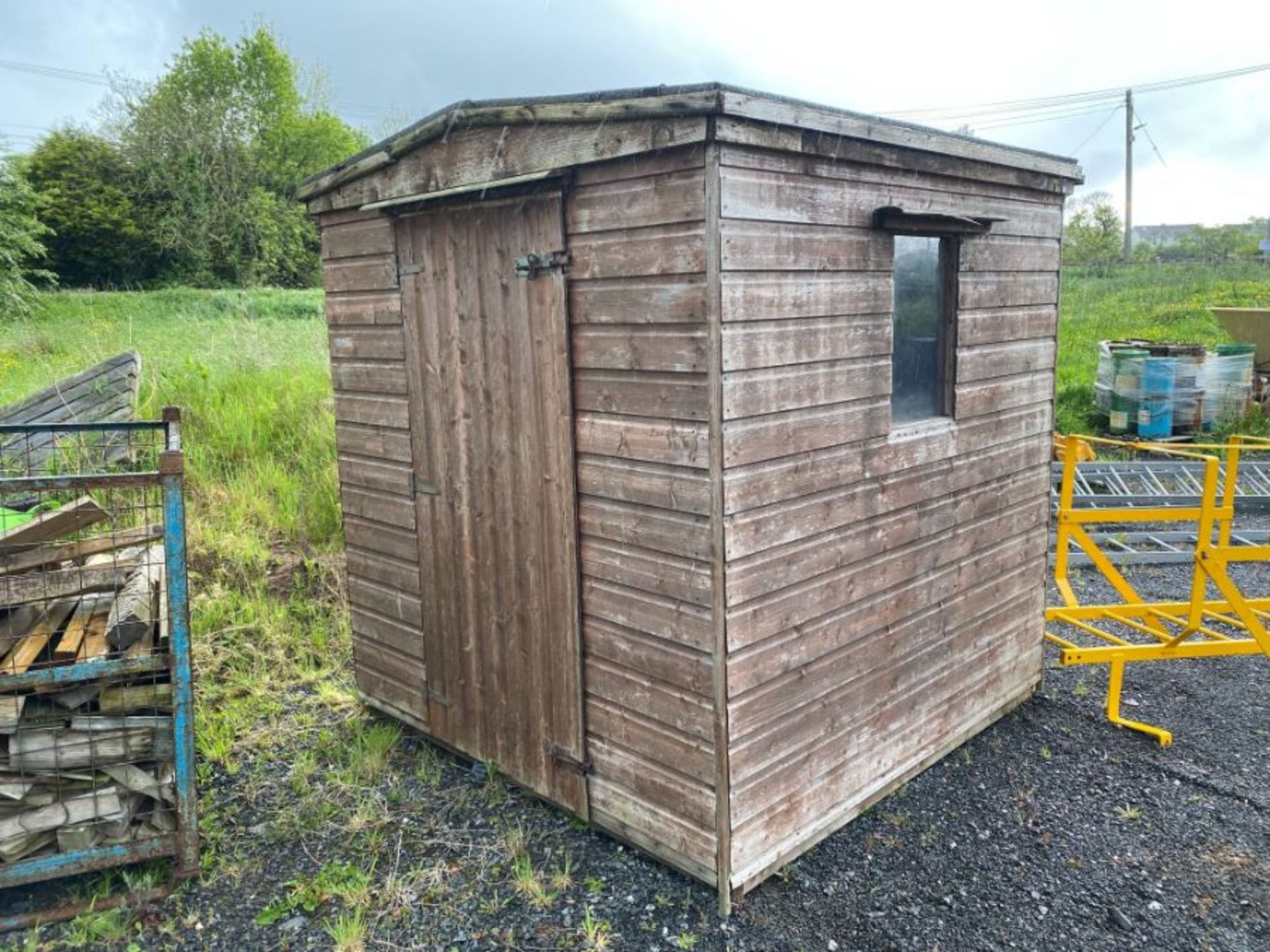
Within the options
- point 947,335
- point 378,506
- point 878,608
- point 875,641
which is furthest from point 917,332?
point 378,506

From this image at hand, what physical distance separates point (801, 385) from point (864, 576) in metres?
0.94

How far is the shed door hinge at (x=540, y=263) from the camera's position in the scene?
343cm

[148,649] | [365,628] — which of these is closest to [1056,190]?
[365,628]

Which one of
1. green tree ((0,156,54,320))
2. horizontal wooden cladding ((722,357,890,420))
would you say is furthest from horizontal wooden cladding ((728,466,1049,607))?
green tree ((0,156,54,320))

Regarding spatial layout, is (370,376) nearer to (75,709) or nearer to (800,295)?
(75,709)

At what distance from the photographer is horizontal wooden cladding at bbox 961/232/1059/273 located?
4141 mm

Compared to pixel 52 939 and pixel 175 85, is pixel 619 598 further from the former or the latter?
pixel 175 85

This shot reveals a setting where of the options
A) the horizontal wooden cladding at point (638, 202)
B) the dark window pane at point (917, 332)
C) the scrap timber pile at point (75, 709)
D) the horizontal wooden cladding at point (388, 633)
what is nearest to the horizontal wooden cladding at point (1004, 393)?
the dark window pane at point (917, 332)

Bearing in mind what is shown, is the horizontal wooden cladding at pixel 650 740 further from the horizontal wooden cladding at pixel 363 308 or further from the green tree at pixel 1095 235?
the green tree at pixel 1095 235

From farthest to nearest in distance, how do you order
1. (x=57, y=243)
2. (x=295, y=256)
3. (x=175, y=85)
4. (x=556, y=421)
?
(x=175, y=85) → (x=295, y=256) → (x=57, y=243) → (x=556, y=421)

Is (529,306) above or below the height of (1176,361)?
above

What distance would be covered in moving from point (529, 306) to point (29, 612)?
8.11ft

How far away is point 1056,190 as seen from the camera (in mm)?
4695

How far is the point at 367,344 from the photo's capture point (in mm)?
4453
